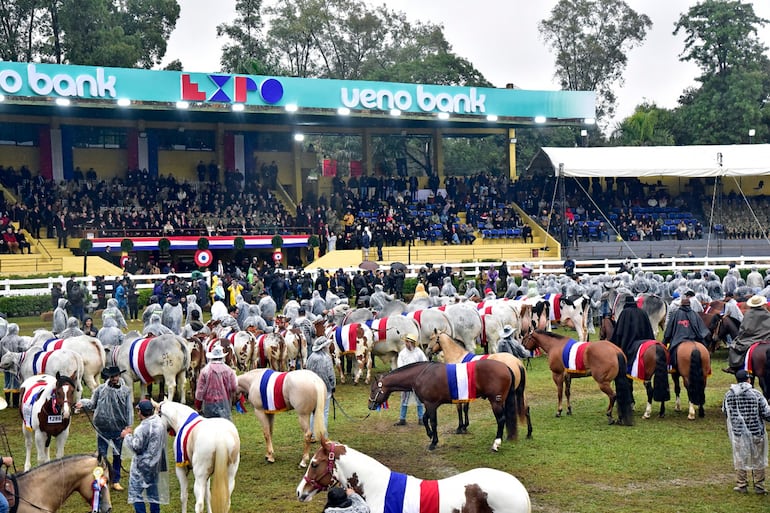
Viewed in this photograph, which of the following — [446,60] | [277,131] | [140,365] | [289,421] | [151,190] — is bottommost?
[289,421]

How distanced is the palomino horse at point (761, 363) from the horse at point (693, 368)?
746mm

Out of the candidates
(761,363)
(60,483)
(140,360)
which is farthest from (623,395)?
(60,483)

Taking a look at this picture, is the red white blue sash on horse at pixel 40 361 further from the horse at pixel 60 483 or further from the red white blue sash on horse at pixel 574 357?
the red white blue sash on horse at pixel 574 357

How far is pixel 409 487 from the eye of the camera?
8.39 metres

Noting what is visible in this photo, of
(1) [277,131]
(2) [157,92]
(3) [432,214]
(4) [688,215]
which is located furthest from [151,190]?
(4) [688,215]

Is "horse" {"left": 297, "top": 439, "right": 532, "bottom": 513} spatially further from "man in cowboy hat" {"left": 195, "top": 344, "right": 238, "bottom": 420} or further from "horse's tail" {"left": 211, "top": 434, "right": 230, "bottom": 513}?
"man in cowboy hat" {"left": 195, "top": 344, "right": 238, "bottom": 420}

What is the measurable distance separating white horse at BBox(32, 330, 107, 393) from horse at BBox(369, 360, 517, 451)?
6.16m

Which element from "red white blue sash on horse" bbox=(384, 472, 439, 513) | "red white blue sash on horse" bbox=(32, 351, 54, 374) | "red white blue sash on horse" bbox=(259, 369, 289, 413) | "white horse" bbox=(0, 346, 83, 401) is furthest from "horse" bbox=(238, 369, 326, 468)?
"red white blue sash on horse" bbox=(384, 472, 439, 513)

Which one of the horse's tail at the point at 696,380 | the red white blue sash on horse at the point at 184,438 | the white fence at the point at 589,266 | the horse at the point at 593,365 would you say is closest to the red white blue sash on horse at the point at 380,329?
the horse at the point at 593,365

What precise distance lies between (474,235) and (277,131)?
1223 cm

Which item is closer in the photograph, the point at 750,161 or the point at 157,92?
the point at 157,92

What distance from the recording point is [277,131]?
48531mm

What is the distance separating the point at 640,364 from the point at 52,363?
970 cm

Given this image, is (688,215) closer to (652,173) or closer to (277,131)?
(652,173)
